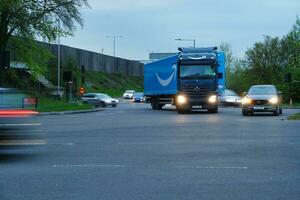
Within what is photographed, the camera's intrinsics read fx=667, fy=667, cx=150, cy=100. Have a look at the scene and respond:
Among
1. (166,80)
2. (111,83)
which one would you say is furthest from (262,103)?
(111,83)

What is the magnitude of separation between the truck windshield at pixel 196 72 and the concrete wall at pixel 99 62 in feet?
139

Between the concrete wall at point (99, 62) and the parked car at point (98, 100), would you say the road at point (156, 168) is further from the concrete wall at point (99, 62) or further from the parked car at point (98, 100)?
the concrete wall at point (99, 62)

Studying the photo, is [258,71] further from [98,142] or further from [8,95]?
[8,95]

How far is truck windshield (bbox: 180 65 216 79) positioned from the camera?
3684cm

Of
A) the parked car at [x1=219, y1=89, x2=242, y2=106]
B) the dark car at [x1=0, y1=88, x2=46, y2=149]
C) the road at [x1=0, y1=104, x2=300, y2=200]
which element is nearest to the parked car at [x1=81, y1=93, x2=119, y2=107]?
the parked car at [x1=219, y1=89, x2=242, y2=106]

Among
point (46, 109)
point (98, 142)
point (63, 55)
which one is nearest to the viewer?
point (98, 142)

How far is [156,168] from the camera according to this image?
1267 cm

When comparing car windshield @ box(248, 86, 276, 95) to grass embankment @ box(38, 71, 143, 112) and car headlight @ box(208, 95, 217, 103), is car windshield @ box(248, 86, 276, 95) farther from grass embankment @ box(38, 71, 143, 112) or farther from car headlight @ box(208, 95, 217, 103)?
grass embankment @ box(38, 71, 143, 112)

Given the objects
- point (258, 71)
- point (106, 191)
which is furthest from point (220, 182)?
point (258, 71)

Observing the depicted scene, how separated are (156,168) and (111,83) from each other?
91302 mm

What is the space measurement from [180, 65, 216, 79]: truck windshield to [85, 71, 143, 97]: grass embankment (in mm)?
52021

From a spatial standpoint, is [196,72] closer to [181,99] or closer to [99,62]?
[181,99]

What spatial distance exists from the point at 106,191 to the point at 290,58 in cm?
8229

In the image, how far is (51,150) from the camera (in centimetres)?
1627
